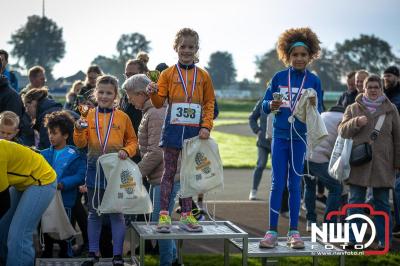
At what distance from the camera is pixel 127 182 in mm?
6203

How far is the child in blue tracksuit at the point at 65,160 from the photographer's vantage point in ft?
23.3

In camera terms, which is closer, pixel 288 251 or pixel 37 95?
pixel 288 251

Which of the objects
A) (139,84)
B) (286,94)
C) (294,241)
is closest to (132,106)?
(139,84)

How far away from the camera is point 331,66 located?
13412 centimetres

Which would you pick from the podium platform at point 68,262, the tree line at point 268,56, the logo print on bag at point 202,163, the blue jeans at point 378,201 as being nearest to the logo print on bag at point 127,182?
the logo print on bag at point 202,163

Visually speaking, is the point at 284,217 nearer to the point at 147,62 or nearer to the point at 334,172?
the point at 334,172

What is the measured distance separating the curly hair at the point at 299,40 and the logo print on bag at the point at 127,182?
2.07 m

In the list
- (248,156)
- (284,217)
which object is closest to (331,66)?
(248,156)

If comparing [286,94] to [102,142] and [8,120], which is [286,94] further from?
[8,120]

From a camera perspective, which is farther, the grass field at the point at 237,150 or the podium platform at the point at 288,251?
the grass field at the point at 237,150

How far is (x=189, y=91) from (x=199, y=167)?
0.74 m

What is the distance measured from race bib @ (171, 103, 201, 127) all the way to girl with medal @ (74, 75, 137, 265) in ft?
1.59

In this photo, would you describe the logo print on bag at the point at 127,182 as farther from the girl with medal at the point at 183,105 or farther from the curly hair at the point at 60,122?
the curly hair at the point at 60,122

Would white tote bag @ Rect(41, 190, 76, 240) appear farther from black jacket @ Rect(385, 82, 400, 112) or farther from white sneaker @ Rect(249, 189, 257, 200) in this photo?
white sneaker @ Rect(249, 189, 257, 200)
